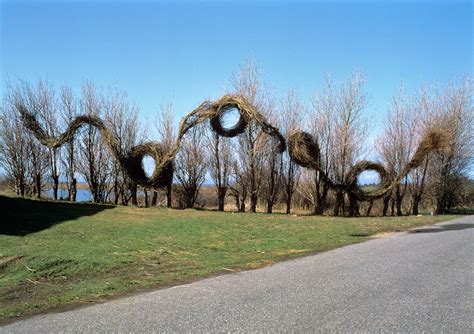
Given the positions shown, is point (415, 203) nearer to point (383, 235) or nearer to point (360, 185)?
point (360, 185)

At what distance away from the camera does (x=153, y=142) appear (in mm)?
24641

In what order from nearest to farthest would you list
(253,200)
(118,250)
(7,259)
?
(7,259)
(118,250)
(253,200)

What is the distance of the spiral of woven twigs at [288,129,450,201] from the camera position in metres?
22.7

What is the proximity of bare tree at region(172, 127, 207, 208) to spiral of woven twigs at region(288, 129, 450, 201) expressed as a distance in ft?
18.4

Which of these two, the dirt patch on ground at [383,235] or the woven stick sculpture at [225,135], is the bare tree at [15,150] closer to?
the woven stick sculpture at [225,135]

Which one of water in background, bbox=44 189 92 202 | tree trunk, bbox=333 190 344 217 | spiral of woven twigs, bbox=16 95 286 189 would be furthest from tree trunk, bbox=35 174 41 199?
tree trunk, bbox=333 190 344 217

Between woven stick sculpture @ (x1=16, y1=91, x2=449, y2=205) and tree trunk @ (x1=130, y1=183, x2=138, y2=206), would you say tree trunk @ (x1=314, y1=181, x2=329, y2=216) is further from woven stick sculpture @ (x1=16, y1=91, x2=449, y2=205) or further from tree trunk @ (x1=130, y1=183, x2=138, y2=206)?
tree trunk @ (x1=130, y1=183, x2=138, y2=206)

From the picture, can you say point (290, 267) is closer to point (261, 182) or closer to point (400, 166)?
point (261, 182)

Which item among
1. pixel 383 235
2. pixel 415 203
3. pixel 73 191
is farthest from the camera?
pixel 415 203

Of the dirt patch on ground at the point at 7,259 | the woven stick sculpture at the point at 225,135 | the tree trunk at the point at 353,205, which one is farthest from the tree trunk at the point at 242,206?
the dirt patch on ground at the point at 7,259

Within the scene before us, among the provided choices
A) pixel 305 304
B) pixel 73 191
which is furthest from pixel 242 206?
pixel 305 304

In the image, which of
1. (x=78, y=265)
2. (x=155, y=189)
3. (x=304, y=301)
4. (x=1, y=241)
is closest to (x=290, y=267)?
(x=304, y=301)

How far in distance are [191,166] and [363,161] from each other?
10.4 m

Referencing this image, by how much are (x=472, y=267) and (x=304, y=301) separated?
14.4ft
